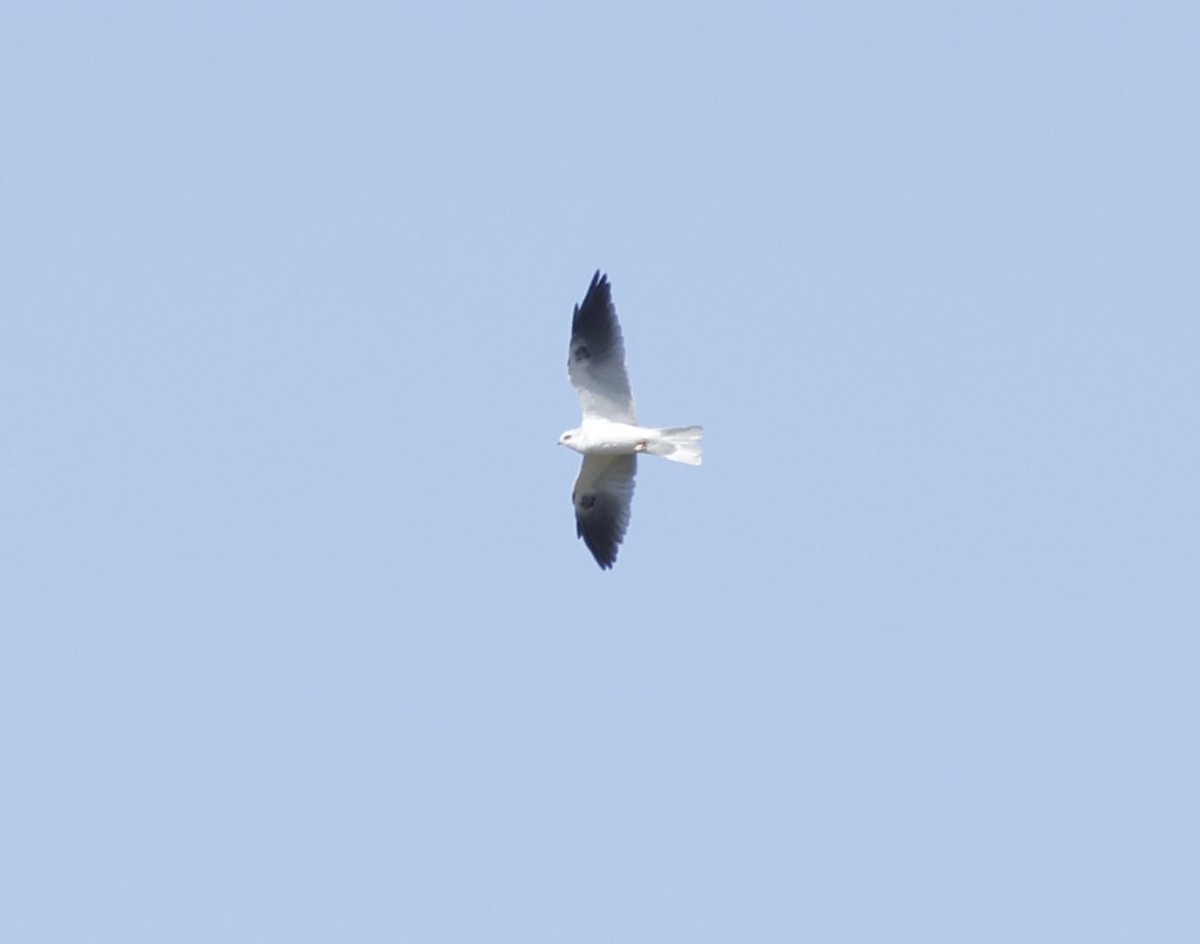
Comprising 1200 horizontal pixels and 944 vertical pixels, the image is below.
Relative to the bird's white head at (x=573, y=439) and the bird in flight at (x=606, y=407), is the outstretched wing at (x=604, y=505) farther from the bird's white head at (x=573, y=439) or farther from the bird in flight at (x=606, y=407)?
the bird's white head at (x=573, y=439)

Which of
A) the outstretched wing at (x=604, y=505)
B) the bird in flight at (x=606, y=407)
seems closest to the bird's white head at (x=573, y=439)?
the bird in flight at (x=606, y=407)

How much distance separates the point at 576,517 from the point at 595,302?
2.93m

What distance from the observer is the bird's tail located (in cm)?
2492

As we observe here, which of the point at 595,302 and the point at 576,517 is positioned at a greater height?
the point at 595,302

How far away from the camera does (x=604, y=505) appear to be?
2736 centimetres

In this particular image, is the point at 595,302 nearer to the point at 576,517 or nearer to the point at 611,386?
the point at 611,386

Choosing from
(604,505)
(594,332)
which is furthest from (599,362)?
(604,505)

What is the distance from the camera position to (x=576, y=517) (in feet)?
90.3

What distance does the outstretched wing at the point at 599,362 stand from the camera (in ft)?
84.2

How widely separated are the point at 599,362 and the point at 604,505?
2.24m

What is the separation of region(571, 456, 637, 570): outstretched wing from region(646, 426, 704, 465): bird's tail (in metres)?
1.70

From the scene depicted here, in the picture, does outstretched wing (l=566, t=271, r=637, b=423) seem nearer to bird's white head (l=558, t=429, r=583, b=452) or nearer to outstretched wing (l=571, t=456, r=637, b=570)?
bird's white head (l=558, t=429, r=583, b=452)

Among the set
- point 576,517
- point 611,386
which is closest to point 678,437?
point 611,386

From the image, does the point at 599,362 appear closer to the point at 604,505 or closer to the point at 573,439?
the point at 573,439
